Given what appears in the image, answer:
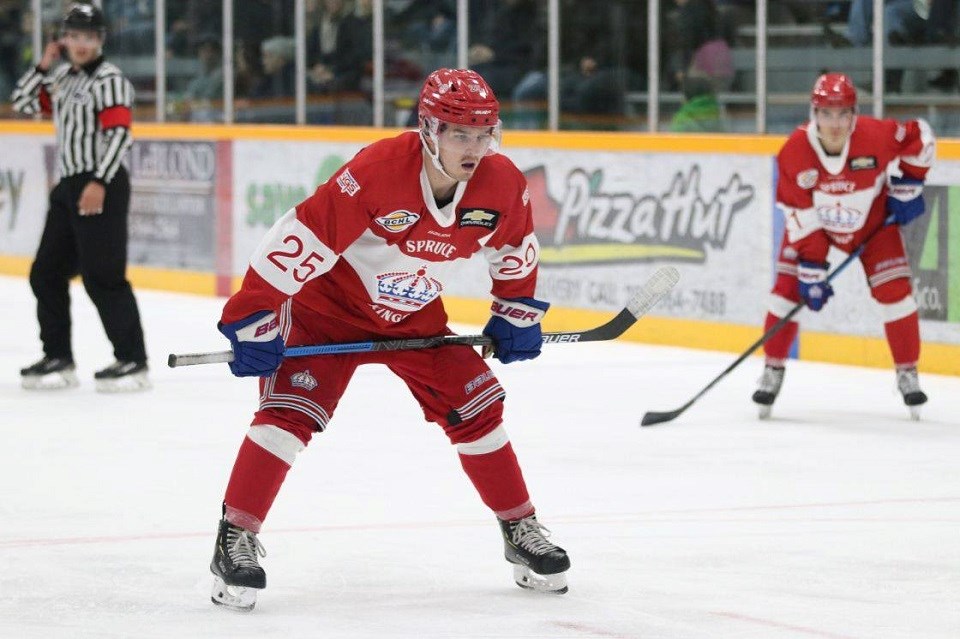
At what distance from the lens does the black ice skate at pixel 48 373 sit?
6.59 metres

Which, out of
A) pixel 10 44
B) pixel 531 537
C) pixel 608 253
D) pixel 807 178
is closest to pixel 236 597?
pixel 531 537

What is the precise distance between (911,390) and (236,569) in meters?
3.18

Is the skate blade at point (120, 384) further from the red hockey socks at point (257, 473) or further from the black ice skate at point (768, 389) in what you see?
the red hockey socks at point (257, 473)

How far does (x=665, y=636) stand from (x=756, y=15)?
5241 millimetres

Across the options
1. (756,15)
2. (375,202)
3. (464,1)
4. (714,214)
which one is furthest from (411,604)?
(464,1)

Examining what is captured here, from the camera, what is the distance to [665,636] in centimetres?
315

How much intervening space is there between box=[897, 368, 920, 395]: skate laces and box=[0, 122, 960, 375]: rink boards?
3.35 ft

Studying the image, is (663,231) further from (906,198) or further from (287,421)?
(287,421)

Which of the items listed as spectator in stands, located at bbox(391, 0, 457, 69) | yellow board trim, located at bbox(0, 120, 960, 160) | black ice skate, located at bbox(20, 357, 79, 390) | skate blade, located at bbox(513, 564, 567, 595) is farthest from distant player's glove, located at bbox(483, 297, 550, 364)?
spectator in stands, located at bbox(391, 0, 457, 69)

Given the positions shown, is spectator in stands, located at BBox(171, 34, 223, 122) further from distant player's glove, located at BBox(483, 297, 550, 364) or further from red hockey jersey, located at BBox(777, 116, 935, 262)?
distant player's glove, located at BBox(483, 297, 550, 364)

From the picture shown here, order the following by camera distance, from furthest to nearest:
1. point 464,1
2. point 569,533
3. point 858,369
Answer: point 464,1 < point 858,369 < point 569,533

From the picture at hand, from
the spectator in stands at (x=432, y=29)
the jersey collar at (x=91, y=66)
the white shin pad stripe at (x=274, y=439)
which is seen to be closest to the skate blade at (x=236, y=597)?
the white shin pad stripe at (x=274, y=439)

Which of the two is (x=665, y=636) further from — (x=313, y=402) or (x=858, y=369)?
(x=858, y=369)

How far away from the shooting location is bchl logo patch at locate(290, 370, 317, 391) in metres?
3.44
